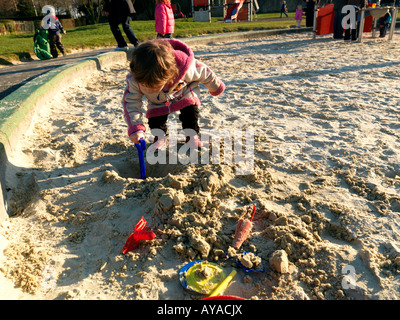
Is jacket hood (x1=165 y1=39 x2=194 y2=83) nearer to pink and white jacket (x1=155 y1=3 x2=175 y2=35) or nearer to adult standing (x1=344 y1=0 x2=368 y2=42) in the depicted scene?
pink and white jacket (x1=155 y1=3 x2=175 y2=35)

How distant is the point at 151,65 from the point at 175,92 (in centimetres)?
55

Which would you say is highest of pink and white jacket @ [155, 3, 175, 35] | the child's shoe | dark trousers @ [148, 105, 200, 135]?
pink and white jacket @ [155, 3, 175, 35]

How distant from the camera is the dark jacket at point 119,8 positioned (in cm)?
584

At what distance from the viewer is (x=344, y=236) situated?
Result: 1595 millimetres

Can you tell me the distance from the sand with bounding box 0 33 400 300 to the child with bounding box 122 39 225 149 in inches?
11.1

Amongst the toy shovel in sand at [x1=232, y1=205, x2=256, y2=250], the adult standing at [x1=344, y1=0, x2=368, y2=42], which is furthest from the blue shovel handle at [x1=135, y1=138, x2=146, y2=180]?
the adult standing at [x1=344, y1=0, x2=368, y2=42]

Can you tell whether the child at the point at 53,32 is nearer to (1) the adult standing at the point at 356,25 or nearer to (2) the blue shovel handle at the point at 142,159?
(2) the blue shovel handle at the point at 142,159

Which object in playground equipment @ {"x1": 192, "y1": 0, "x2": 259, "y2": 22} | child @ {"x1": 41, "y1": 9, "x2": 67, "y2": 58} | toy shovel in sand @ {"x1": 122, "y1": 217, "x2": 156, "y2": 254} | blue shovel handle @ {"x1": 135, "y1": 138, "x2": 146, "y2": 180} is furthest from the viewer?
playground equipment @ {"x1": 192, "y1": 0, "x2": 259, "y2": 22}

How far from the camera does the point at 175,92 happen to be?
2.36 meters

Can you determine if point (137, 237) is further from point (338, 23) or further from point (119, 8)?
point (338, 23)

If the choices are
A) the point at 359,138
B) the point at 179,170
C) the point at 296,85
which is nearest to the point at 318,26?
the point at 296,85

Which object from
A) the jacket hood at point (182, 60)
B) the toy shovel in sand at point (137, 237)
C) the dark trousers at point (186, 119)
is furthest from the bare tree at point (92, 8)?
the toy shovel in sand at point (137, 237)

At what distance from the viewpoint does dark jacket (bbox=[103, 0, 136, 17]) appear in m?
5.84

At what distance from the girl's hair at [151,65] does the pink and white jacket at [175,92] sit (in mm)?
282
